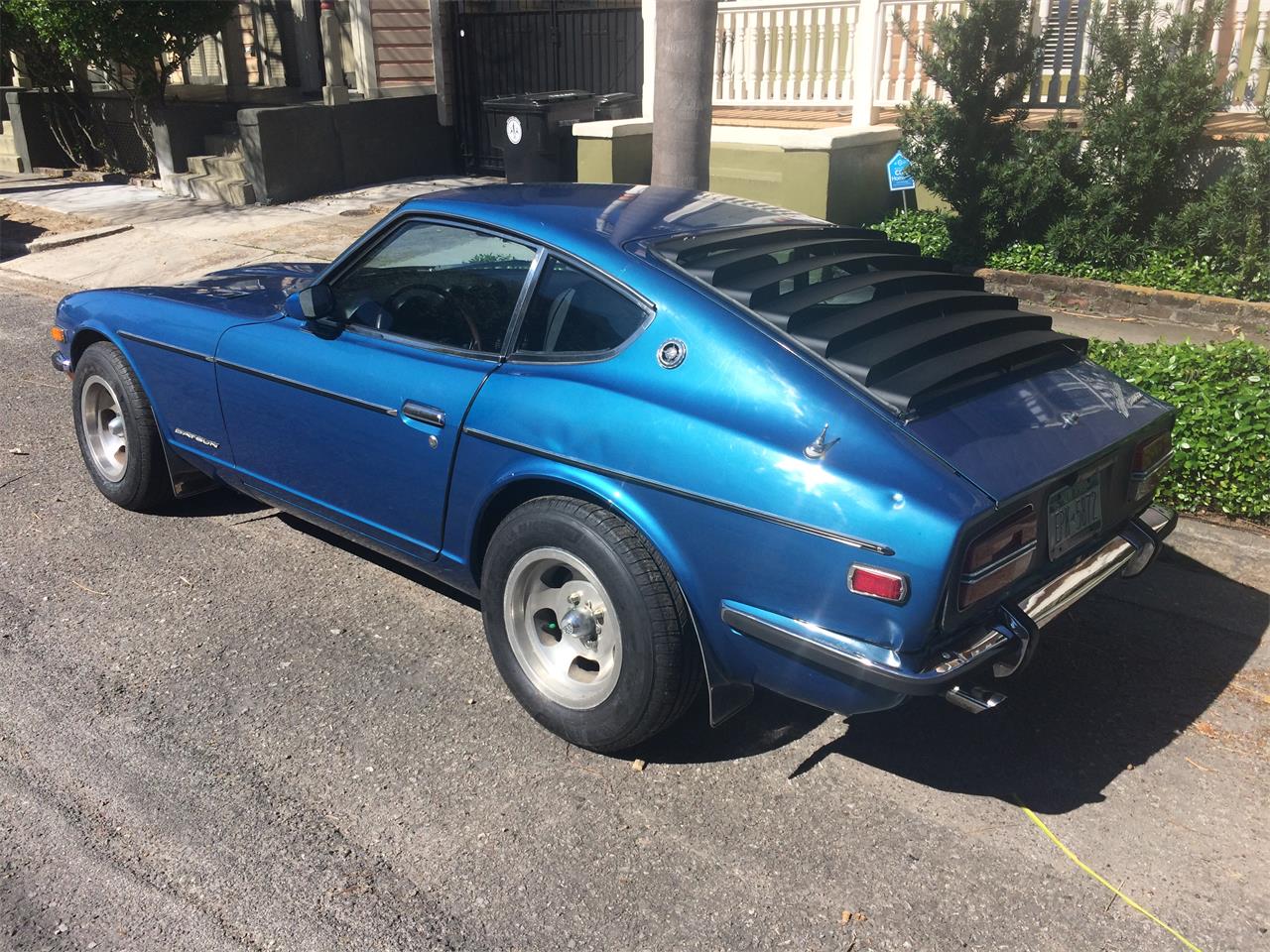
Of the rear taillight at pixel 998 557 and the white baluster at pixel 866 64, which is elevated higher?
the white baluster at pixel 866 64

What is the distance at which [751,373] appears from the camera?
316cm

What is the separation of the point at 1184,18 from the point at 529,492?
641cm

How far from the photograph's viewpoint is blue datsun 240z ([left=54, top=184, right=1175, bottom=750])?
295 cm

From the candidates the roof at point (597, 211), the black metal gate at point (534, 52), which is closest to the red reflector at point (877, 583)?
the roof at point (597, 211)

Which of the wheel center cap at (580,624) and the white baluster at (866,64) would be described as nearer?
the wheel center cap at (580,624)

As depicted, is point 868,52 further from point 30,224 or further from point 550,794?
point 30,224

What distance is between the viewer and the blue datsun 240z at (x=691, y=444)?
2954mm

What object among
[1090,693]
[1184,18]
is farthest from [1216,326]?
[1090,693]

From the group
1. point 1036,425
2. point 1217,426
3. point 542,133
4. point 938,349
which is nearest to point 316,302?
point 938,349

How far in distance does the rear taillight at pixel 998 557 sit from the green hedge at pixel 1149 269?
5393 millimetres

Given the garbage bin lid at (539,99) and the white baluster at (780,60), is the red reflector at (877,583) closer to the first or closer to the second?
the garbage bin lid at (539,99)

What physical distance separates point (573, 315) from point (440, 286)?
0.81m

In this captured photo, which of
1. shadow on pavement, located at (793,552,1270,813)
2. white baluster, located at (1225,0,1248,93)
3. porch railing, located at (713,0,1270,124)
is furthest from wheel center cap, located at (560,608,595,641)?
white baluster, located at (1225,0,1248,93)

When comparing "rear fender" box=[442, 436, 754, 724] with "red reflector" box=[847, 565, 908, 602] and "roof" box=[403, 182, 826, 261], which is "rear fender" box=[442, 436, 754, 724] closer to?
"red reflector" box=[847, 565, 908, 602]
